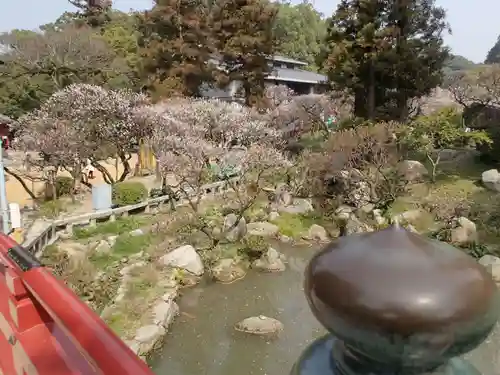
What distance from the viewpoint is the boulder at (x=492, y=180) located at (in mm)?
15281

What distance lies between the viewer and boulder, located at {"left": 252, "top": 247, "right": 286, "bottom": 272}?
11.9 meters

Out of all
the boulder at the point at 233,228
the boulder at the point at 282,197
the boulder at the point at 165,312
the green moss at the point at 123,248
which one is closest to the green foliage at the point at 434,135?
the boulder at the point at 282,197

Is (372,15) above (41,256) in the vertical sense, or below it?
above

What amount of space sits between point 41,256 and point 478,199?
44.2ft

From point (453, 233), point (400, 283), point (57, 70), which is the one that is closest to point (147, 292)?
point (453, 233)

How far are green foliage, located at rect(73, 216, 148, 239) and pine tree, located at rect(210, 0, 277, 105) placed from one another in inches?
458

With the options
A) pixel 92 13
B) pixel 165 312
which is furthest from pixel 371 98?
pixel 92 13

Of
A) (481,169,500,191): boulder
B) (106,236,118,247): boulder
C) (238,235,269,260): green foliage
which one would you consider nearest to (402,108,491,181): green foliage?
(481,169,500,191): boulder

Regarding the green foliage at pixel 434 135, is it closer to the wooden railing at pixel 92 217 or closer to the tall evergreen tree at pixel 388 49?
the tall evergreen tree at pixel 388 49

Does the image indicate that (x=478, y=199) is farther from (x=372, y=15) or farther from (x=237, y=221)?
(x=372, y=15)

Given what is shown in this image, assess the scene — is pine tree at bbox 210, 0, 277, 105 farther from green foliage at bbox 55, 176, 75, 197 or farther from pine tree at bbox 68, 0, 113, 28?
pine tree at bbox 68, 0, 113, 28

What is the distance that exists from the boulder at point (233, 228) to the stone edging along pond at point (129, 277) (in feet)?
8.81

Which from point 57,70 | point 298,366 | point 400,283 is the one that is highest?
point 57,70

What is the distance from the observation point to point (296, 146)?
73.6 feet
